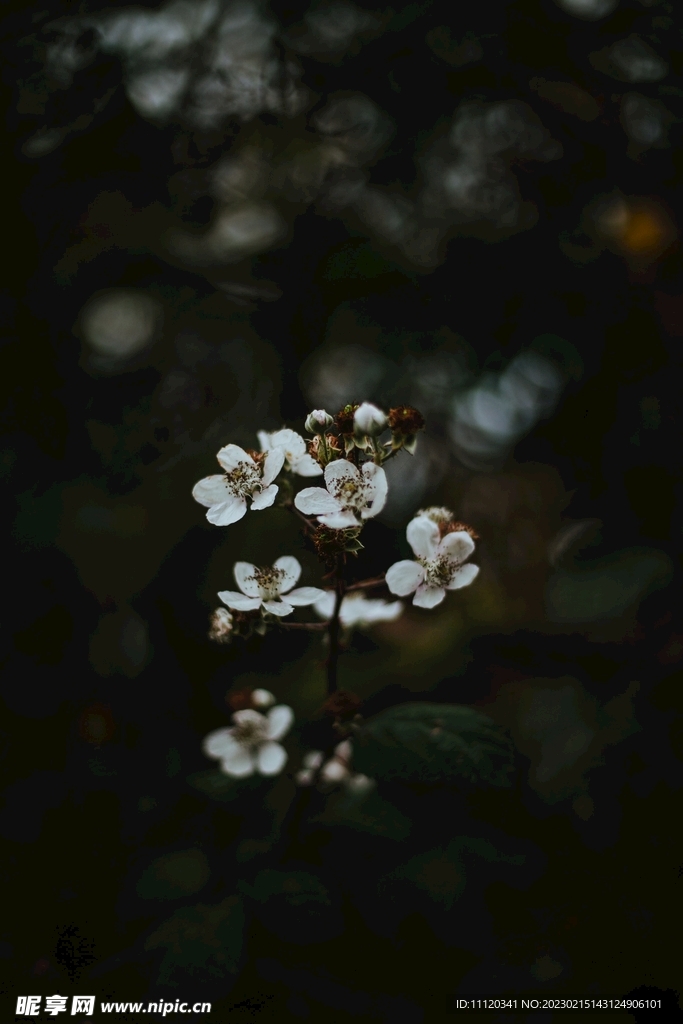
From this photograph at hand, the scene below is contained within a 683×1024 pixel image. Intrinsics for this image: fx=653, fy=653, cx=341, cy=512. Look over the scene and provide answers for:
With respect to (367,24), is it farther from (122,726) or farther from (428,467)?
(122,726)

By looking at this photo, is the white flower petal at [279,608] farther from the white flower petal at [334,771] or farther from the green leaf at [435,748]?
the white flower petal at [334,771]

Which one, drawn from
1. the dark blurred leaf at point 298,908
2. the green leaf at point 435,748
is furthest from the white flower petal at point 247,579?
the dark blurred leaf at point 298,908

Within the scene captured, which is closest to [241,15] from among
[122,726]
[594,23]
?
[594,23]

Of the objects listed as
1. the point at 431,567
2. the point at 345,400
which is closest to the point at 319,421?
the point at 431,567

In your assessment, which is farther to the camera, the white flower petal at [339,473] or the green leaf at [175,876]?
the green leaf at [175,876]

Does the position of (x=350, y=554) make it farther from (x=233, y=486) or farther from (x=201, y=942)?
(x=201, y=942)

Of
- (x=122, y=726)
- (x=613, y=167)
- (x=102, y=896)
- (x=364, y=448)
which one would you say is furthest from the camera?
(x=613, y=167)

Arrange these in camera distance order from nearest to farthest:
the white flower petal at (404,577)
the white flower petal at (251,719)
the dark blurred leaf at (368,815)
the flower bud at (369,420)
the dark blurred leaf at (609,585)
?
the flower bud at (369,420)
the white flower petal at (404,577)
the dark blurred leaf at (368,815)
the white flower petal at (251,719)
the dark blurred leaf at (609,585)
